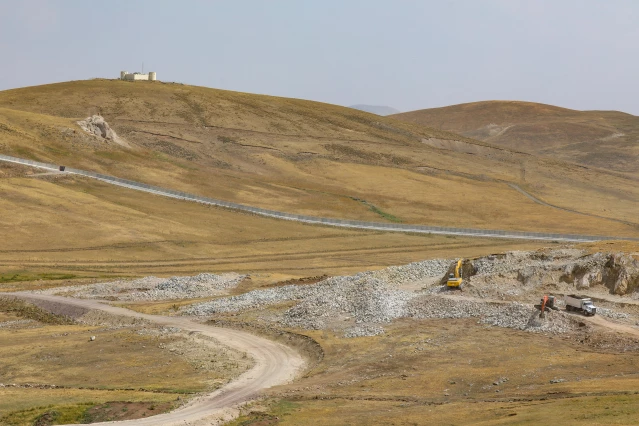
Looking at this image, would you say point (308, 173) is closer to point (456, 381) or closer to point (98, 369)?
point (98, 369)

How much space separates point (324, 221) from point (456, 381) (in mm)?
90570

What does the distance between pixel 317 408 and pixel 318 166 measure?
5481 inches

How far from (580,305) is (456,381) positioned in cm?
1458

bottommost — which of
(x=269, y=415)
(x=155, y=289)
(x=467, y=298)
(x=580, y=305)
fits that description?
(x=155, y=289)

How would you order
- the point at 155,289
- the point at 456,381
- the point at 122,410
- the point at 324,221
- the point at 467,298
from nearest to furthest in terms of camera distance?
1. the point at 122,410
2. the point at 456,381
3. the point at 467,298
4. the point at 155,289
5. the point at 324,221

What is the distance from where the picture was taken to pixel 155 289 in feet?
258

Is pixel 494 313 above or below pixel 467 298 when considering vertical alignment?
below

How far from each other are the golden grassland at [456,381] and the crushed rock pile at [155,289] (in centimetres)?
2268

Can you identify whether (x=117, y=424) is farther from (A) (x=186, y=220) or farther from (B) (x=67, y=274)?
(A) (x=186, y=220)

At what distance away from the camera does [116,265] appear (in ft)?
326

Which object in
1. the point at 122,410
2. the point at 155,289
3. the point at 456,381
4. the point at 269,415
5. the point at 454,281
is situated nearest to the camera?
the point at 269,415

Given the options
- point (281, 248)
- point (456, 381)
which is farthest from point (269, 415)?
point (281, 248)

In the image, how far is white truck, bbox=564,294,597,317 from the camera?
54.1m

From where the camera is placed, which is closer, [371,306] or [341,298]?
[371,306]
